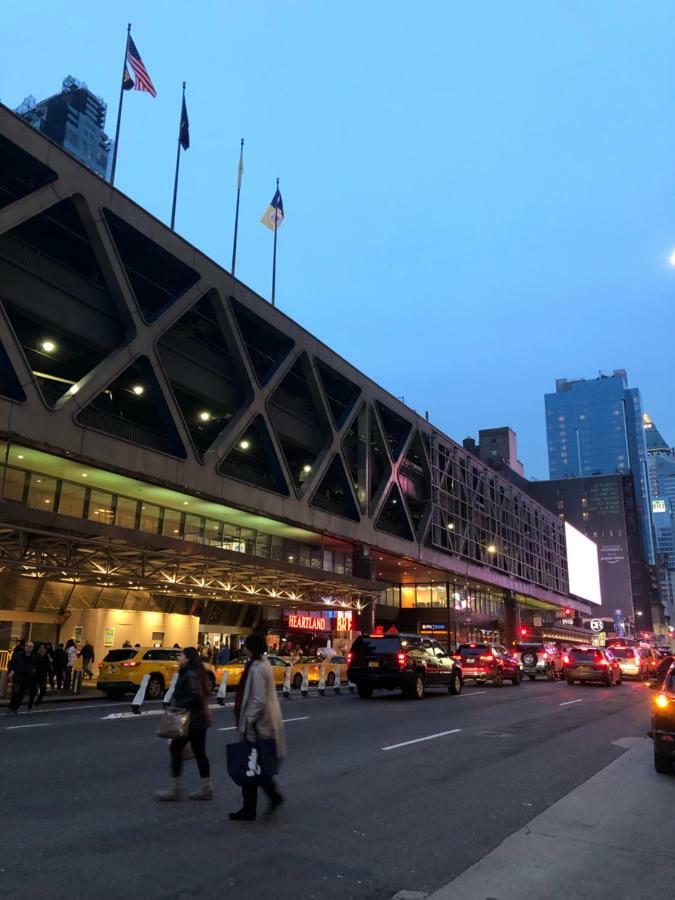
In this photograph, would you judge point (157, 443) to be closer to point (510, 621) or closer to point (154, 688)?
point (154, 688)

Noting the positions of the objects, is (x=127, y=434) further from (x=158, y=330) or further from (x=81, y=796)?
(x=81, y=796)

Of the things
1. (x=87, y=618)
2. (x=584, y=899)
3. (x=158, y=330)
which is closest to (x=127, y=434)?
(x=158, y=330)

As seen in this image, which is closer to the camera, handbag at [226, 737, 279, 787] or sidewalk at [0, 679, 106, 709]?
handbag at [226, 737, 279, 787]

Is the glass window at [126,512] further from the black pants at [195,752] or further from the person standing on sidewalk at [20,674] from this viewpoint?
the black pants at [195,752]

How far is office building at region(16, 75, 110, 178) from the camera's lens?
426 ft

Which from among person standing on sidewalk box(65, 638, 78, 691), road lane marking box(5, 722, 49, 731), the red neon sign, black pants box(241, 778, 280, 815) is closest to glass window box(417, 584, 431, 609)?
the red neon sign

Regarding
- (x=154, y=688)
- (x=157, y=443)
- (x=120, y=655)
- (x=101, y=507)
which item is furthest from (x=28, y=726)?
(x=157, y=443)

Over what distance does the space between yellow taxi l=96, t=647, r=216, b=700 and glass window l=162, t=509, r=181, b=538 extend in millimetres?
11343

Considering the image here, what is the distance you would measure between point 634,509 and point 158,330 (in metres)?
164

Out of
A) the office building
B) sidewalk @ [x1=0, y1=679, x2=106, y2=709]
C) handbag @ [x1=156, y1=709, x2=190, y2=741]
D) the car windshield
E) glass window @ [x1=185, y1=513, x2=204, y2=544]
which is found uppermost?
the office building

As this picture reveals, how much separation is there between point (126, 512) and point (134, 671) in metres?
11.2

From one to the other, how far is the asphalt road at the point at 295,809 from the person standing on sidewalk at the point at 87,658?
13.0 meters

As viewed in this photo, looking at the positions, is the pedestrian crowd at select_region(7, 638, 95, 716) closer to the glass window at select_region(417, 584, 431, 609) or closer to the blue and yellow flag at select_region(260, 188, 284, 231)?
the blue and yellow flag at select_region(260, 188, 284, 231)

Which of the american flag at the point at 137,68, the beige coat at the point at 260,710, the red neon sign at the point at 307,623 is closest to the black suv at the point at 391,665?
the beige coat at the point at 260,710
